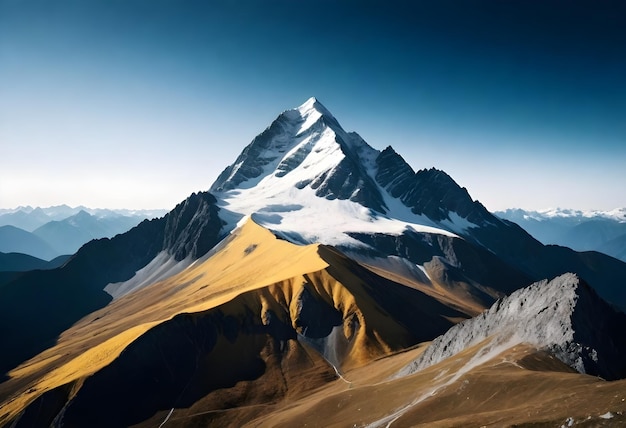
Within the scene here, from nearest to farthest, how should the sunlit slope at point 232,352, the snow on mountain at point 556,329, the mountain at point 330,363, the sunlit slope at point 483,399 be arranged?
the sunlit slope at point 483,399 < the mountain at point 330,363 < the snow on mountain at point 556,329 < the sunlit slope at point 232,352

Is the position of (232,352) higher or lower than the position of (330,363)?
higher

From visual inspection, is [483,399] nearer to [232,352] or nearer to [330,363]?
[330,363]

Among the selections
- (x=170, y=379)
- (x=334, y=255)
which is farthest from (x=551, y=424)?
(x=334, y=255)

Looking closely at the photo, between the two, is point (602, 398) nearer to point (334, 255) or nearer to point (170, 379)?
point (170, 379)

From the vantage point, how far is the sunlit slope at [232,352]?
10931 centimetres

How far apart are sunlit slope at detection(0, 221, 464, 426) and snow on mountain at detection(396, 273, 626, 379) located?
137 ft

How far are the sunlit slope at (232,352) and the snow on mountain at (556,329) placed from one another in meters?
41.7

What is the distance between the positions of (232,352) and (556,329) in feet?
294

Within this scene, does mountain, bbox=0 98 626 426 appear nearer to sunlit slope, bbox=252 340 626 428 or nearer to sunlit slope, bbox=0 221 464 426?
sunlit slope, bbox=252 340 626 428

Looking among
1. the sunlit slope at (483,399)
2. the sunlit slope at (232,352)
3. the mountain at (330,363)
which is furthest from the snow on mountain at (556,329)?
the sunlit slope at (232,352)

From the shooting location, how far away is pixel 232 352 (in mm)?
131750

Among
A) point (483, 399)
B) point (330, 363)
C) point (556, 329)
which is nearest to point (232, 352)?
point (330, 363)

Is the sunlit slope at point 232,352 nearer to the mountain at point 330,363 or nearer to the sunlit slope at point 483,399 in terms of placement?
the mountain at point 330,363

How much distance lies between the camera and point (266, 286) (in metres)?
162
